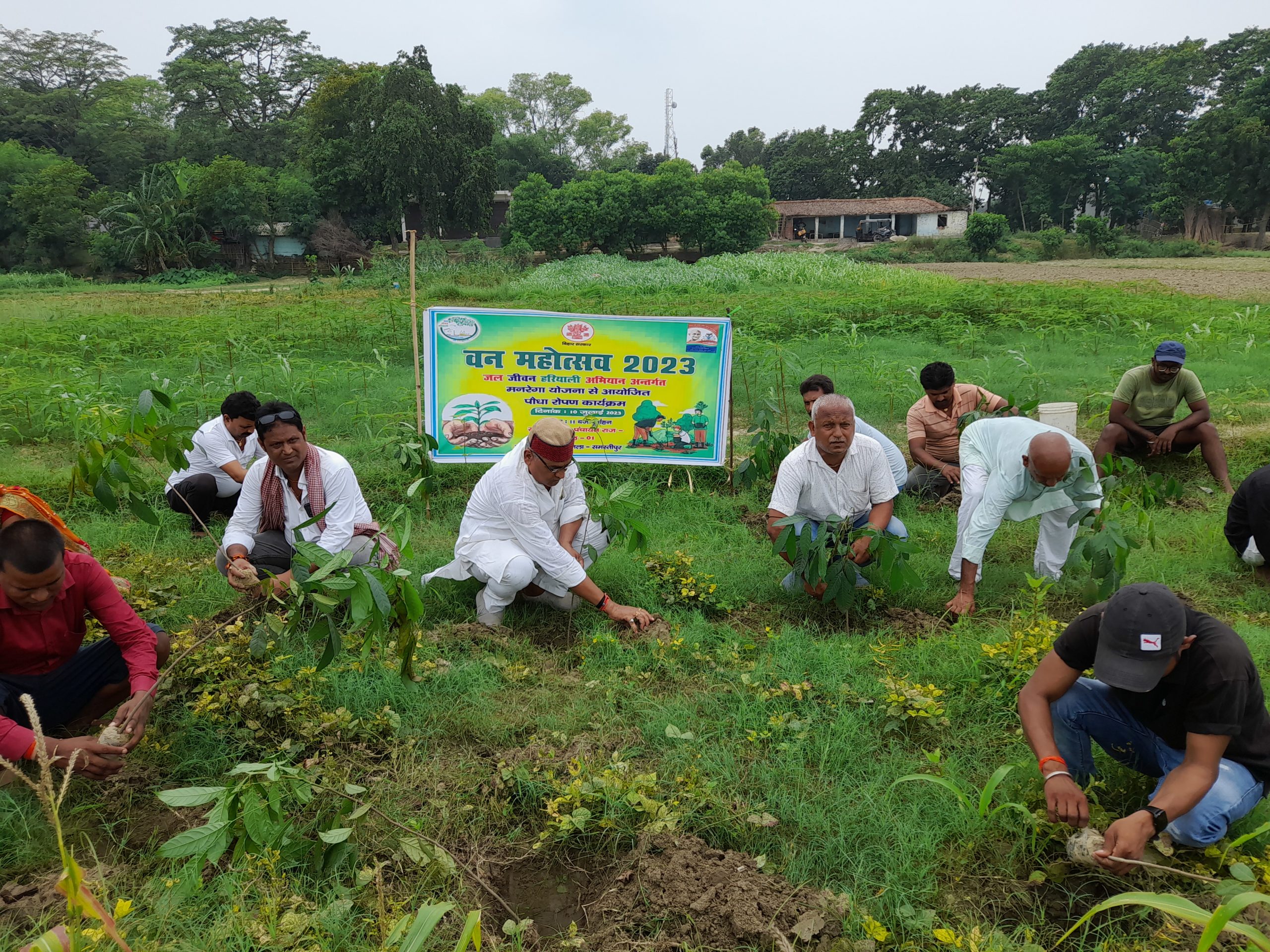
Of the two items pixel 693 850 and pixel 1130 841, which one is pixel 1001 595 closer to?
pixel 1130 841

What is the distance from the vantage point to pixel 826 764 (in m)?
3.08

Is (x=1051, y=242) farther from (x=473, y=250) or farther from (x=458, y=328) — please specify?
(x=458, y=328)

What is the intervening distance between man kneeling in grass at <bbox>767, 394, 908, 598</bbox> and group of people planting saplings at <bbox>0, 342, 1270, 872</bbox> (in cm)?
1

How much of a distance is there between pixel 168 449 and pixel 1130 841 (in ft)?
13.0

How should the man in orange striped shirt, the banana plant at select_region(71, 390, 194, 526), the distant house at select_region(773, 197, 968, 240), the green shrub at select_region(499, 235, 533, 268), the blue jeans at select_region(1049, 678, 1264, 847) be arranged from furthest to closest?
the distant house at select_region(773, 197, 968, 240), the green shrub at select_region(499, 235, 533, 268), the man in orange striped shirt, the banana plant at select_region(71, 390, 194, 526), the blue jeans at select_region(1049, 678, 1264, 847)

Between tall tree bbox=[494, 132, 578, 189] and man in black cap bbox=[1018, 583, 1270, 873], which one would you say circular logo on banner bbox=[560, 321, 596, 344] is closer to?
man in black cap bbox=[1018, 583, 1270, 873]

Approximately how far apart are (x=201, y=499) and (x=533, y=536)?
2913mm

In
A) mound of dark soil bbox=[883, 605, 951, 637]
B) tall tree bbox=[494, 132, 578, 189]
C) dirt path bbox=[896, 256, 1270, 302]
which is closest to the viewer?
mound of dark soil bbox=[883, 605, 951, 637]

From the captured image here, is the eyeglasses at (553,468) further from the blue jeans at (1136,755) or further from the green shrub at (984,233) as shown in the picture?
the green shrub at (984,233)

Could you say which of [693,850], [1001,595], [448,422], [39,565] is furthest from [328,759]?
[1001,595]

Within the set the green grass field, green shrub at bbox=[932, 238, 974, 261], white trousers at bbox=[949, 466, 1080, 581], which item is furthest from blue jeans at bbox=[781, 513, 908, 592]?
green shrub at bbox=[932, 238, 974, 261]

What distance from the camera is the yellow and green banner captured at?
5668mm

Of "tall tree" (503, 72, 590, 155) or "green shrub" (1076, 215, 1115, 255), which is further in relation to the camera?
"tall tree" (503, 72, 590, 155)

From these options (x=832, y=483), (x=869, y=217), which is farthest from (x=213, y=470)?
(x=869, y=217)
